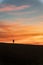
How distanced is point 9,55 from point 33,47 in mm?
2493

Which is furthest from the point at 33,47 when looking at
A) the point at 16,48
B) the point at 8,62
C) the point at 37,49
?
the point at 8,62

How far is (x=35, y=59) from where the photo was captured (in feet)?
59.6

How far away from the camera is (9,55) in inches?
698

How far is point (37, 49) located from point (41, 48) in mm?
451

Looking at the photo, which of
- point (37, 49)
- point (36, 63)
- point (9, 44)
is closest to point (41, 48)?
point (37, 49)

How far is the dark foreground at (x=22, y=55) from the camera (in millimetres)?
17289

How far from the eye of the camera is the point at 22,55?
17797mm

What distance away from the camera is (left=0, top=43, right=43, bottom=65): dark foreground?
1729cm

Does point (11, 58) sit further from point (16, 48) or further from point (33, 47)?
point (33, 47)

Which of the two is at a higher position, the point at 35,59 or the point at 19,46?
the point at 19,46

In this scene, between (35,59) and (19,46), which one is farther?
(35,59)

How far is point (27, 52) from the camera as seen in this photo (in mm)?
17969

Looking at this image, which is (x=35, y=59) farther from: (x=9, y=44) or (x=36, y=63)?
(x=9, y=44)

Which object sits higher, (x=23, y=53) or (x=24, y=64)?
(x=23, y=53)
